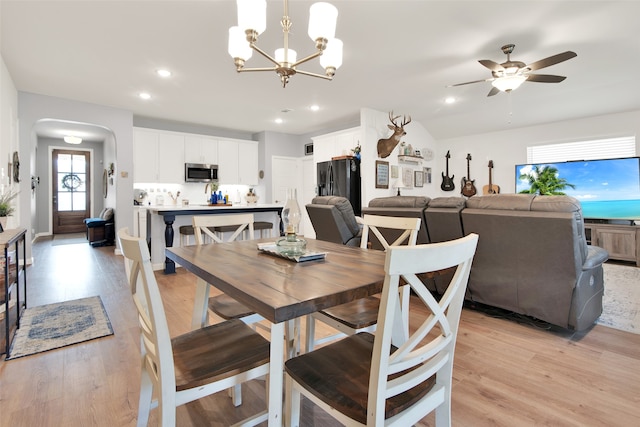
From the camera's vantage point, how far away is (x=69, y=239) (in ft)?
24.3

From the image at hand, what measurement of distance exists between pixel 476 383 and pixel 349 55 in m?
3.20

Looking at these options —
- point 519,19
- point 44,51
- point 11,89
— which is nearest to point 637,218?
point 519,19

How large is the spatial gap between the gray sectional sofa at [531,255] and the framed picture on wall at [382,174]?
3073 millimetres

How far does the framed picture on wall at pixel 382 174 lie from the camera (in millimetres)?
5758

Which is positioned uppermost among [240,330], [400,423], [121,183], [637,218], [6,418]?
[121,183]

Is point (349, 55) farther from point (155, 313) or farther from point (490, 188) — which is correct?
point (490, 188)

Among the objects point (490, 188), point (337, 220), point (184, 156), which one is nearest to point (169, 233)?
point (337, 220)

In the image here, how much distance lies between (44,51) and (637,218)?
791cm

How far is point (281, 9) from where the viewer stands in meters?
2.62

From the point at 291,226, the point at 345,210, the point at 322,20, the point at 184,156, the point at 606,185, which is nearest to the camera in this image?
the point at 291,226

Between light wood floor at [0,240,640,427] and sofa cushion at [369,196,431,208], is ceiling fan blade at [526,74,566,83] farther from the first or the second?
light wood floor at [0,240,640,427]

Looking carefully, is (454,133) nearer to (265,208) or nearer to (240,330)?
(265,208)

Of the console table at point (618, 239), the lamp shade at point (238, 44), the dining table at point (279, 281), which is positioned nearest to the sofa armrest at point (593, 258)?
the dining table at point (279, 281)

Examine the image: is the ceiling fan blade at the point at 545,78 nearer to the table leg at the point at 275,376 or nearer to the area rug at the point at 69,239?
the table leg at the point at 275,376
